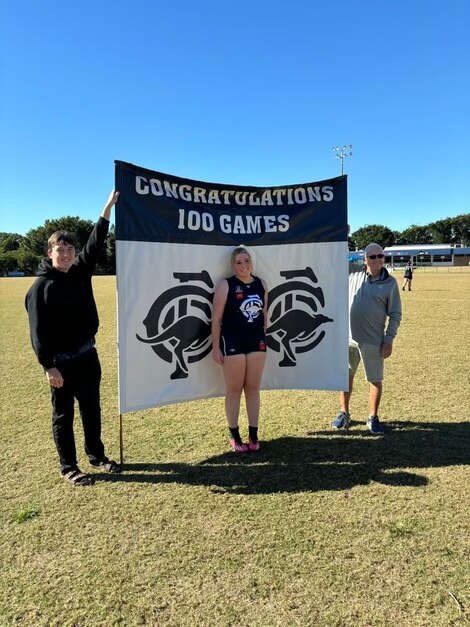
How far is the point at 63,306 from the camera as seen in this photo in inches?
146

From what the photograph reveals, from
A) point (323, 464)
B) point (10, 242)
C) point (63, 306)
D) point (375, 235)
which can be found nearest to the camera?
point (63, 306)

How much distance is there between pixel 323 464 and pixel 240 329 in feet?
4.87

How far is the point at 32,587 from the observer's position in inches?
103

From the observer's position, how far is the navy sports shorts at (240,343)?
4281 millimetres

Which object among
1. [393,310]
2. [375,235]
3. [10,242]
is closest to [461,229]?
[375,235]

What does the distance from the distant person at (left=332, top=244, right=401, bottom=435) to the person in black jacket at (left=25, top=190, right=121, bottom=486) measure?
107 inches

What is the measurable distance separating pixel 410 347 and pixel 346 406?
4993mm

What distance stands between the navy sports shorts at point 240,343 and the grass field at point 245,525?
105 cm

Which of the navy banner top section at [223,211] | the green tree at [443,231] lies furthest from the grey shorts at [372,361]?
the green tree at [443,231]

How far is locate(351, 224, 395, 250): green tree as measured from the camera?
12962cm

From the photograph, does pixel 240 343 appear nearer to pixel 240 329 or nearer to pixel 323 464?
pixel 240 329

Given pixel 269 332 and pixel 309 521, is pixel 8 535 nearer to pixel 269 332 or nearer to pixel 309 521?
pixel 309 521

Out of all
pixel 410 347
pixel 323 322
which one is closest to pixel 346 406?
pixel 323 322

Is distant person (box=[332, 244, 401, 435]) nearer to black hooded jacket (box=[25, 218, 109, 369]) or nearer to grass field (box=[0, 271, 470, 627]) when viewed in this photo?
grass field (box=[0, 271, 470, 627])
